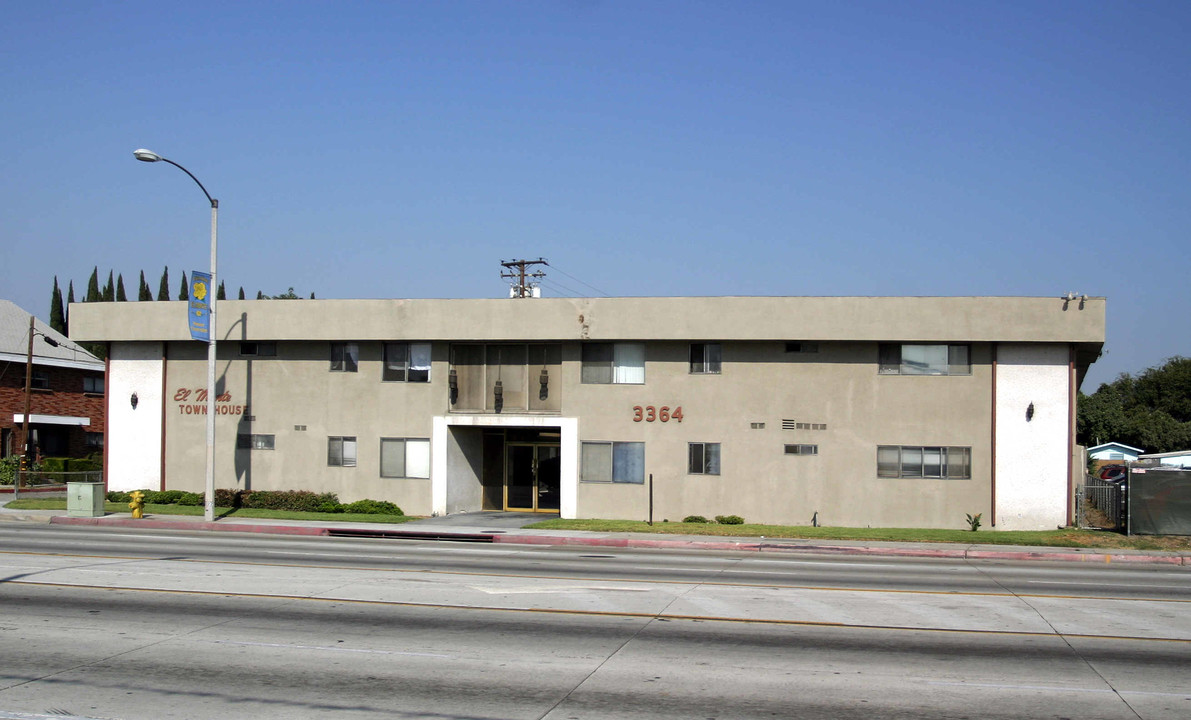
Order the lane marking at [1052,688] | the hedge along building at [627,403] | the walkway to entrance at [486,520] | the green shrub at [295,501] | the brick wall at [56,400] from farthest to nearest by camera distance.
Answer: the brick wall at [56,400] → the green shrub at [295,501] → the hedge along building at [627,403] → the walkway to entrance at [486,520] → the lane marking at [1052,688]

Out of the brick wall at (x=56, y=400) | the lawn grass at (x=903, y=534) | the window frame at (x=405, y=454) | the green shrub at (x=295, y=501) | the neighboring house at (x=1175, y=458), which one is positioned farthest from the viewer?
the neighboring house at (x=1175, y=458)

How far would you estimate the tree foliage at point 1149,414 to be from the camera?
105 metres

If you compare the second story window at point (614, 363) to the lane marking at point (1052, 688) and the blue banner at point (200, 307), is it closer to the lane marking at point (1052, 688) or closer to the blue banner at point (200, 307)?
the blue banner at point (200, 307)

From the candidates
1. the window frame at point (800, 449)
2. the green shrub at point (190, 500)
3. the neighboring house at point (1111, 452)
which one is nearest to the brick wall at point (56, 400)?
the green shrub at point (190, 500)

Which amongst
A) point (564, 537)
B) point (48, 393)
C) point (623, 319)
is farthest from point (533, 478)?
point (48, 393)

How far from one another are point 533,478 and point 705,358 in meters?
7.85

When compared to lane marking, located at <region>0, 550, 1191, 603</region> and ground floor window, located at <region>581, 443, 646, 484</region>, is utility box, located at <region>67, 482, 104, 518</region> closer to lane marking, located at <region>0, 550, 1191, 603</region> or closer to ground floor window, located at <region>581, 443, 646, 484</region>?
lane marking, located at <region>0, 550, 1191, 603</region>

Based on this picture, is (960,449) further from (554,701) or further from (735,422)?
(554,701)

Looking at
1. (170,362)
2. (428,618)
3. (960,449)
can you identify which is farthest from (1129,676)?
(170,362)

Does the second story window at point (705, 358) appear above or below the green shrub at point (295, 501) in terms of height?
above

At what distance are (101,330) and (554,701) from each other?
32.1m

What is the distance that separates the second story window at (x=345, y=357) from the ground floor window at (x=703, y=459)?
12.0 m

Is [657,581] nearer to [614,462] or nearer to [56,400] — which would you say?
[614,462]

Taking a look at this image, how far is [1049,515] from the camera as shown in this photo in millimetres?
30250
